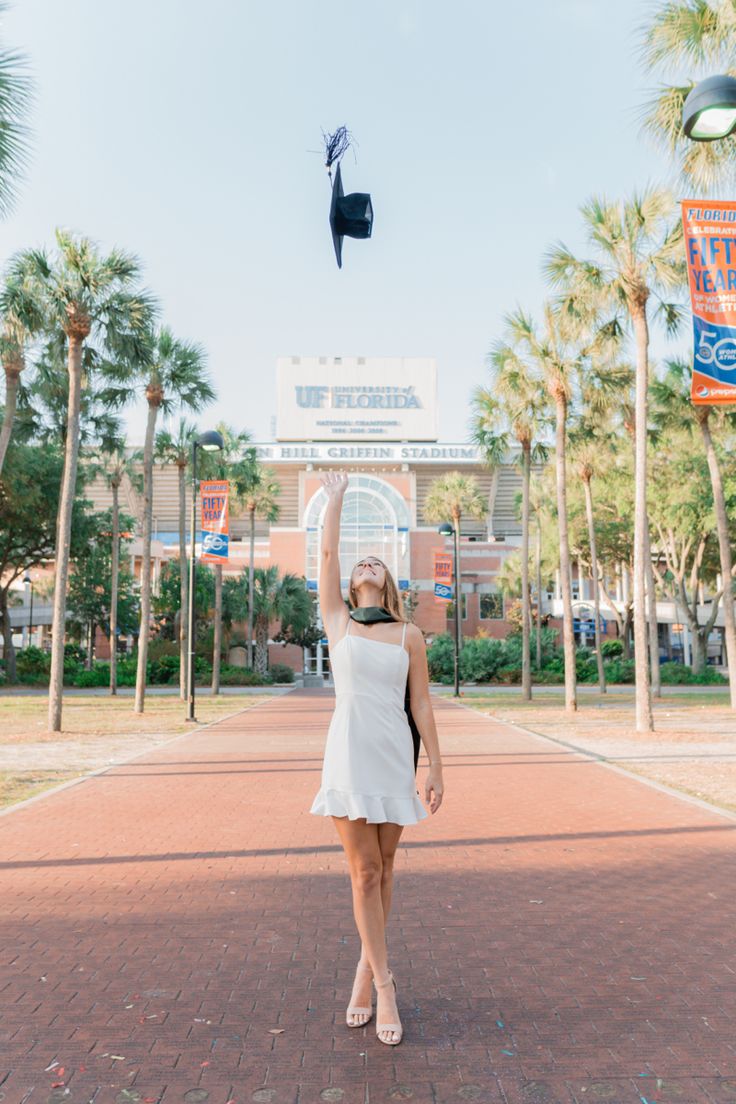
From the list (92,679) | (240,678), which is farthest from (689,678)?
(92,679)

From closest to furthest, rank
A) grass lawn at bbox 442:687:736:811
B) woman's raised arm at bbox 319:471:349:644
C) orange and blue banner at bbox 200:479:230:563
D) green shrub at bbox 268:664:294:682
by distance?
woman's raised arm at bbox 319:471:349:644 → grass lawn at bbox 442:687:736:811 → orange and blue banner at bbox 200:479:230:563 → green shrub at bbox 268:664:294:682

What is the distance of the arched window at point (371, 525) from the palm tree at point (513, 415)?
38.5 meters

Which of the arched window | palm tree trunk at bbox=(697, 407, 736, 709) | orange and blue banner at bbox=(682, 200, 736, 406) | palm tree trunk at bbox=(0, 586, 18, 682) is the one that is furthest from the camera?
the arched window

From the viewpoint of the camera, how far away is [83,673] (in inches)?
1683

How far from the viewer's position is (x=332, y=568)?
394cm

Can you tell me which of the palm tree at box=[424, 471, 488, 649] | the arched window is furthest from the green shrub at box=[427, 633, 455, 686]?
the arched window

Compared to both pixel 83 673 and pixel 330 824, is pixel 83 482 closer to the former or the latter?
pixel 83 673

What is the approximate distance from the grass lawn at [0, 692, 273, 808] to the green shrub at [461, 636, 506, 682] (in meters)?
13.7

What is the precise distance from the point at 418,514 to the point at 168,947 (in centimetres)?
6741

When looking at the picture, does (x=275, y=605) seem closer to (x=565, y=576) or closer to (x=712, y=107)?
(x=565, y=576)

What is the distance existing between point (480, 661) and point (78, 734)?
27408 mm

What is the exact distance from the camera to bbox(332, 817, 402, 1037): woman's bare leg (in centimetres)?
359

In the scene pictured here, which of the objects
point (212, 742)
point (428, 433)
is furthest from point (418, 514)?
point (212, 742)

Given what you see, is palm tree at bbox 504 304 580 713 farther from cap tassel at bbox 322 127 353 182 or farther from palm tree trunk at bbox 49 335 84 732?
cap tassel at bbox 322 127 353 182
